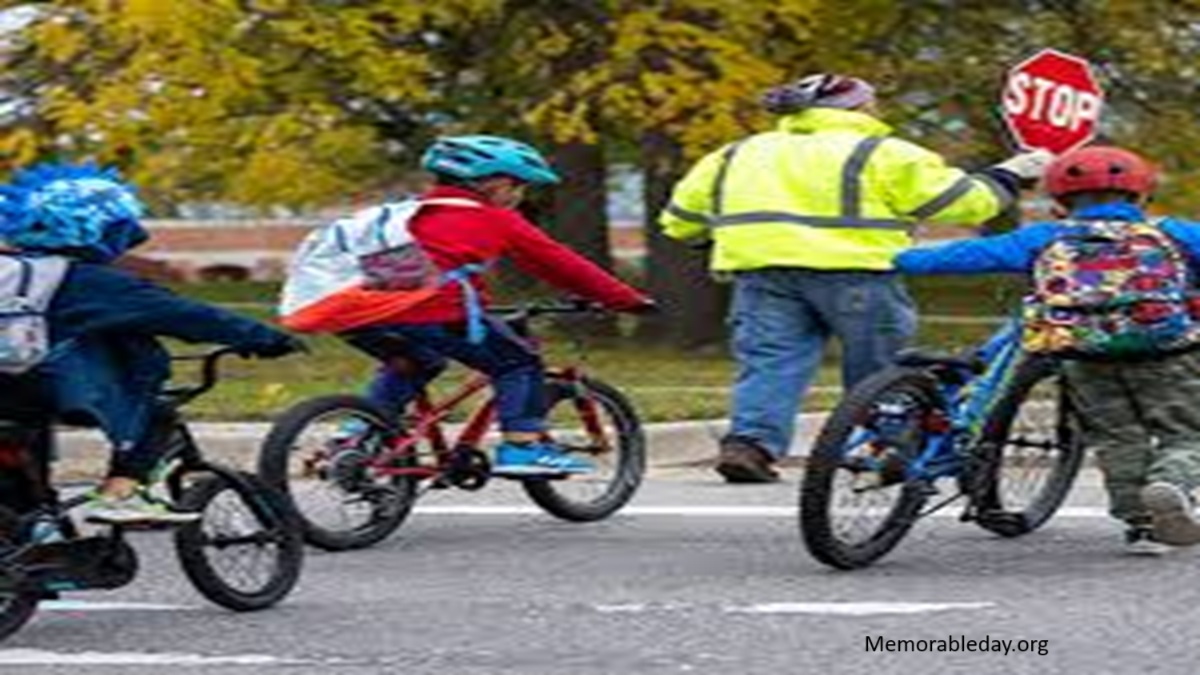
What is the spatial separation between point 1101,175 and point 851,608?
5.28ft

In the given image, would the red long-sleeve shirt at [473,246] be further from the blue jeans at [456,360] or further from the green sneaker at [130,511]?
the green sneaker at [130,511]

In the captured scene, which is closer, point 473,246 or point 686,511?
point 473,246

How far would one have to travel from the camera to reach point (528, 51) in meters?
17.3

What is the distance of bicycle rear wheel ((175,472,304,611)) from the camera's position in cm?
743

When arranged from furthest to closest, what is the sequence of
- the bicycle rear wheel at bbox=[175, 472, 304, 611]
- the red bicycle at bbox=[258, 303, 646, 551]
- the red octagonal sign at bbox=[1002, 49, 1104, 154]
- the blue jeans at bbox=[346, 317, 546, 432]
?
the red octagonal sign at bbox=[1002, 49, 1104, 154]
the blue jeans at bbox=[346, 317, 546, 432]
the red bicycle at bbox=[258, 303, 646, 551]
the bicycle rear wheel at bbox=[175, 472, 304, 611]

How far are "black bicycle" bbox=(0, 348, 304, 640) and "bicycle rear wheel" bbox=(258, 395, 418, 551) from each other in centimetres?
70

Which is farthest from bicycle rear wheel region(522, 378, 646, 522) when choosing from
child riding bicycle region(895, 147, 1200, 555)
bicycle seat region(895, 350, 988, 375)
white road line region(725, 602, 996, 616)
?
white road line region(725, 602, 996, 616)

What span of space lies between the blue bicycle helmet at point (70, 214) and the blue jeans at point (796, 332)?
10.4 feet

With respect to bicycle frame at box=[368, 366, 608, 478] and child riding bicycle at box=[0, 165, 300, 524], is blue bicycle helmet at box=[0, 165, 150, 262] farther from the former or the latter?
bicycle frame at box=[368, 366, 608, 478]

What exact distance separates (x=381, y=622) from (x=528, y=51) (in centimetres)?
1020

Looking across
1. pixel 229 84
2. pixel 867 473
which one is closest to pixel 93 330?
pixel 867 473

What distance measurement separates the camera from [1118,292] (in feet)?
26.2

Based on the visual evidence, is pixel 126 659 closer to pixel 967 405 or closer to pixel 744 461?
pixel 967 405

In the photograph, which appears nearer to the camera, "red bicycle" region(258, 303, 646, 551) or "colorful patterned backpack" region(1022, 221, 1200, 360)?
"colorful patterned backpack" region(1022, 221, 1200, 360)
